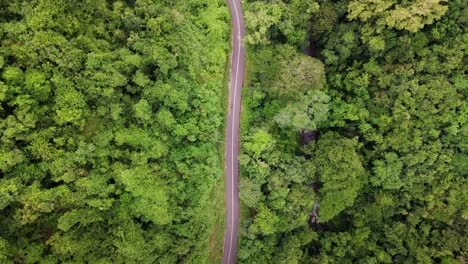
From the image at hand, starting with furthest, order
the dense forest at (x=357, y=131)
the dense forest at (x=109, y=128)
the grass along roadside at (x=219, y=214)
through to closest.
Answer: the grass along roadside at (x=219, y=214), the dense forest at (x=357, y=131), the dense forest at (x=109, y=128)

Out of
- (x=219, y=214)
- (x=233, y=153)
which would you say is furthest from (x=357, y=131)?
(x=219, y=214)

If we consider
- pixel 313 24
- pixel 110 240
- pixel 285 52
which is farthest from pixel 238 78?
pixel 110 240

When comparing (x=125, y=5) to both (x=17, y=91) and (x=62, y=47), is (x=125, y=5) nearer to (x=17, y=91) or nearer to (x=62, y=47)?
(x=62, y=47)

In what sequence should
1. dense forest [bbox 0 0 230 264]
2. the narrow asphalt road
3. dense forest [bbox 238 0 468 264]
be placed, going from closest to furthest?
dense forest [bbox 0 0 230 264] < dense forest [bbox 238 0 468 264] < the narrow asphalt road

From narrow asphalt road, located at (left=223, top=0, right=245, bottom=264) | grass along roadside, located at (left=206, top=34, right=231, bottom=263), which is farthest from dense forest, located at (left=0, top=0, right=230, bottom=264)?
narrow asphalt road, located at (left=223, top=0, right=245, bottom=264)

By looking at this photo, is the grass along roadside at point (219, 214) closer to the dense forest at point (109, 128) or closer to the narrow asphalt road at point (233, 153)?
the narrow asphalt road at point (233, 153)

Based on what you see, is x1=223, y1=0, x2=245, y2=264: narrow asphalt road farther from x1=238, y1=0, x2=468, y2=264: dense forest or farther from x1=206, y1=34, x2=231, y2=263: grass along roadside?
x1=238, y1=0, x2=468, y2=264: dense forest

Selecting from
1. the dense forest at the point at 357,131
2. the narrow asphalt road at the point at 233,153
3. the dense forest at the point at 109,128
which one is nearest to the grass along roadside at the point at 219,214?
the narrow asphalt road at the point at 233,153
